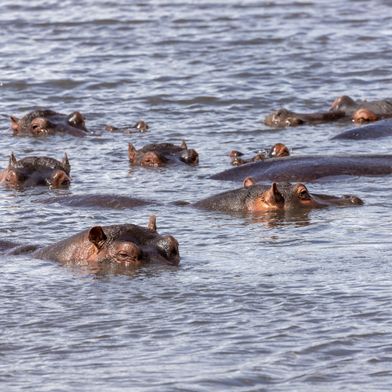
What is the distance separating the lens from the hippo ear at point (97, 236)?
8844 millimetres

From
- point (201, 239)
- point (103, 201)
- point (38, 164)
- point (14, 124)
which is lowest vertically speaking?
point (201, 239)

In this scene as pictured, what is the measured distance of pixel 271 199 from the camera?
1094 cm

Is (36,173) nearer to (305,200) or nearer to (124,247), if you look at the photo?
(305,200)

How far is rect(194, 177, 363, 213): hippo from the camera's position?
11.0 metres

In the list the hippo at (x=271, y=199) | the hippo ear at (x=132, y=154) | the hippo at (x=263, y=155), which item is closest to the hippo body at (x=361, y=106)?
the hippo at (x=263, y=155)

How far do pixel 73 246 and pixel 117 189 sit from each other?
339 centimetres

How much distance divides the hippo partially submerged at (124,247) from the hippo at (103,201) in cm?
211

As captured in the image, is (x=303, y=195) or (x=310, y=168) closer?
(x=303, y=195)

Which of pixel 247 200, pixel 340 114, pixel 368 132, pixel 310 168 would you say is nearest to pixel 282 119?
pixel 340 114

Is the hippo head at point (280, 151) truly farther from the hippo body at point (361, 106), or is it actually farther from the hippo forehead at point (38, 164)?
the hippo body at point (361, 106)

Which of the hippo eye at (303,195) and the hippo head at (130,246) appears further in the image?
the hippo eye at (303,195)

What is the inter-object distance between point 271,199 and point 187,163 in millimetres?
2770

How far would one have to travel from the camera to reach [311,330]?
7.52 meters

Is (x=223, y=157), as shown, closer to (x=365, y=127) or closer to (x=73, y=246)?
(x=365, y=127)
